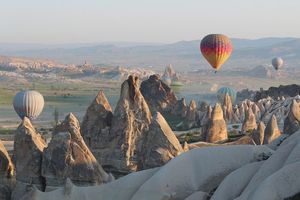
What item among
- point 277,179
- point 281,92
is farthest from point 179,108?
point 277,179

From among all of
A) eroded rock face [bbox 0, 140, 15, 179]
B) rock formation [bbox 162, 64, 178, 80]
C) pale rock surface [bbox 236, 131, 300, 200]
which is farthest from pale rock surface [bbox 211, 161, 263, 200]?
rock formation [bbox 162, 64, 178, 80]

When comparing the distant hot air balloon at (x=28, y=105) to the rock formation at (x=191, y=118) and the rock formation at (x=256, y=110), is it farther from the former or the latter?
the rock formation at (x=256, y=110)

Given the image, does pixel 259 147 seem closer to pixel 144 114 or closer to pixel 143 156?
pixel 143 156

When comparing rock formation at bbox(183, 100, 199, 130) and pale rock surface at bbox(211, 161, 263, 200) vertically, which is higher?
pale rock surface at bbox(211, 161, 263, 200)

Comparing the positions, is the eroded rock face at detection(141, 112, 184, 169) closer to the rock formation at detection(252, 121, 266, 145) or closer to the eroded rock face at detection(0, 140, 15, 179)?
the eroded rock face at detection(0, 140, 15, 179)

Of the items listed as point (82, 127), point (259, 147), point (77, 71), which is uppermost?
point (259, 147)

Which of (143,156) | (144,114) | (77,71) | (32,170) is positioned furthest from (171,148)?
(77,71)
